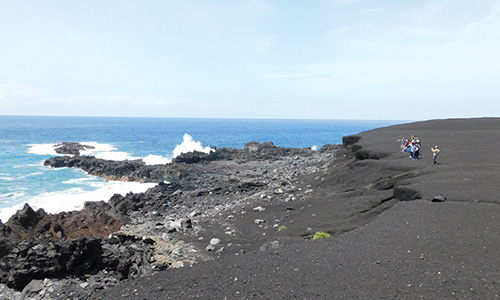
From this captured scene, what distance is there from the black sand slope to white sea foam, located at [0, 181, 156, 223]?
63.5 ft

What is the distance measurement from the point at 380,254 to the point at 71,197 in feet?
99.5

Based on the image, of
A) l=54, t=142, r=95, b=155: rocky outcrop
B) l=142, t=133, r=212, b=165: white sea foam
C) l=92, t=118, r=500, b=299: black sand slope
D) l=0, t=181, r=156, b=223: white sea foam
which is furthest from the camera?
l=54, t=142, r=95, b=155: rocky outcrop

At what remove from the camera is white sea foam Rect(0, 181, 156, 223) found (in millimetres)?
28058

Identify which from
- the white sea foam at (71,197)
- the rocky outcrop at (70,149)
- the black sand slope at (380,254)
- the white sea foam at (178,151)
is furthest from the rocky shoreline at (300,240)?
the rocky outcrop at (70,149)

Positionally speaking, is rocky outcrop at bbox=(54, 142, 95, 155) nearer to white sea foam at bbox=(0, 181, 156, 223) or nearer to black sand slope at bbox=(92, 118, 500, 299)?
white sea foam at bbox=(0, 181, 156, 223)


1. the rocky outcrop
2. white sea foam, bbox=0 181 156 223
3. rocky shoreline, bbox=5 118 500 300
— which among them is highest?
rocky shoreline, bbox=5 118 500 300

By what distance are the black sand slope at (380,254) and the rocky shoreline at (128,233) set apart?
2.51m

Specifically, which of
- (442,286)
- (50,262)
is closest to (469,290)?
(442,286)

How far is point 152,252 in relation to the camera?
13.8 metres

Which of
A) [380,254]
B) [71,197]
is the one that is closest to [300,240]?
[380,254]

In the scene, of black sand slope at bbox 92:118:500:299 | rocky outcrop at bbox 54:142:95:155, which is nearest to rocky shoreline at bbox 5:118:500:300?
black sand slope at bbox 92:118:500:299

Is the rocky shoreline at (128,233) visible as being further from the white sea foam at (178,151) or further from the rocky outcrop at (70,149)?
the rocky outcrop at (70,149)

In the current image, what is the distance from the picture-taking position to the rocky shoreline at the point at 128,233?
38.7ft

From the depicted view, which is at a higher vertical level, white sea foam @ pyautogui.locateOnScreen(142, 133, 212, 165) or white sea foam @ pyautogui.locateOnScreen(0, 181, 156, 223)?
white sea foam @ pyautogui.locateOnScreen(142, 133, 212, 165)
